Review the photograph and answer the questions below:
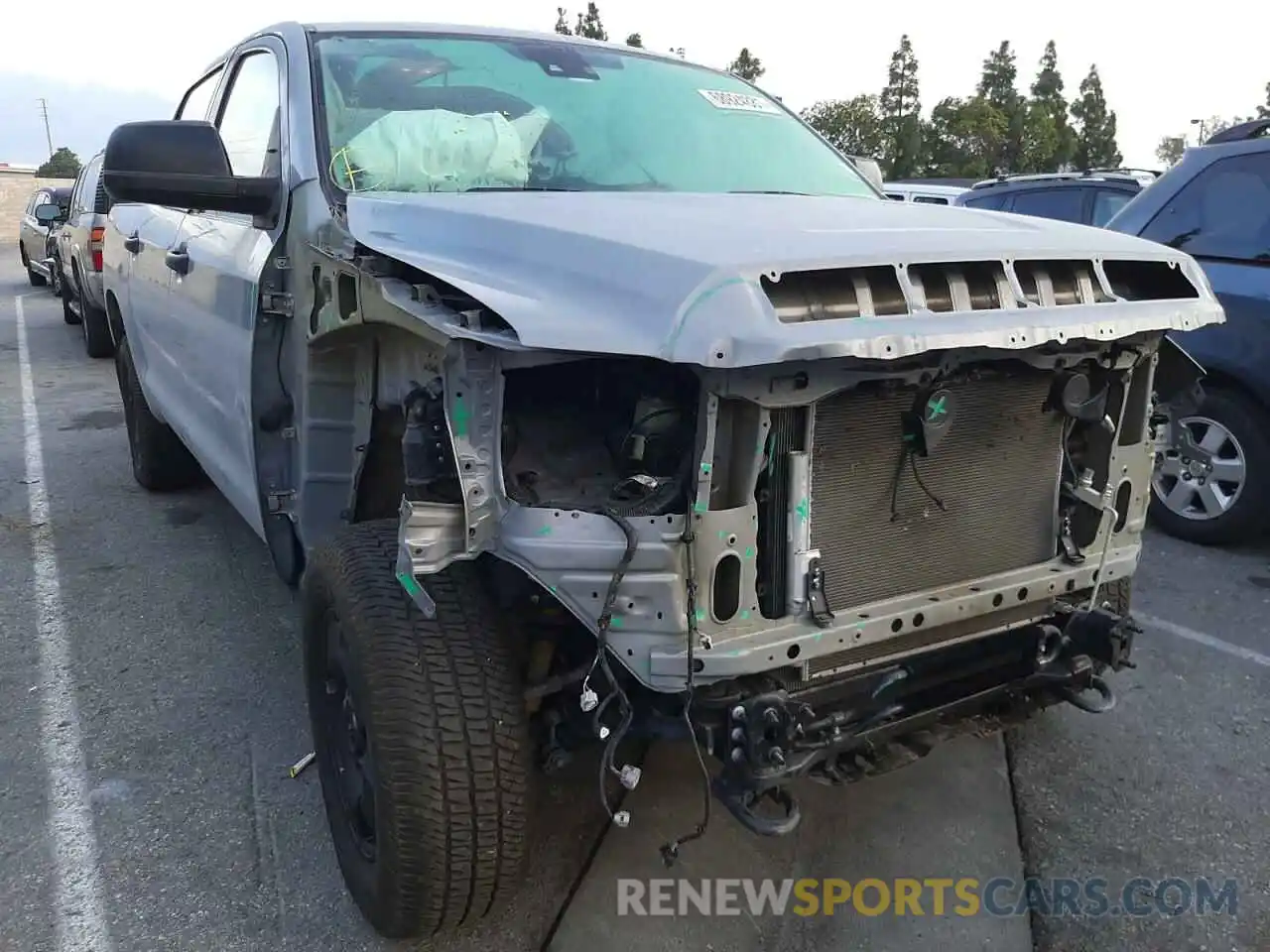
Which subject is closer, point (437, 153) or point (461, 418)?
point (461, 418)

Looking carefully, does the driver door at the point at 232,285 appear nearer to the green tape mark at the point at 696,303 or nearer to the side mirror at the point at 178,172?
the side mirror at the point at 178,172

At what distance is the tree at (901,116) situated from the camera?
44.8m

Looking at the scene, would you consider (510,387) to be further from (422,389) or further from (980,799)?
(980,799)

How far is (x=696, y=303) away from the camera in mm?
1779

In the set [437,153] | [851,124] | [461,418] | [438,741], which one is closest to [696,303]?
[461,418]

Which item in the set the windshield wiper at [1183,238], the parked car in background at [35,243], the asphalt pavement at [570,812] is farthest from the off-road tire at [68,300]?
the windshield wiper at [1183,238]

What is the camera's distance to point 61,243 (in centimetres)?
1249

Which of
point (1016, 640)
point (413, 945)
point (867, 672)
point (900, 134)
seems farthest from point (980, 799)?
point (900, 134)

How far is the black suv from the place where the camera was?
8.41 metres

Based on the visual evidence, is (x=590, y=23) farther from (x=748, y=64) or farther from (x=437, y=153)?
(x=437, y=153)

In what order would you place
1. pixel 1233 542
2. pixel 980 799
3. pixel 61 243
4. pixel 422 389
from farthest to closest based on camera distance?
pixel 61 243 → pixel 1233 542 → pixel 980 799 → pixel 422 389

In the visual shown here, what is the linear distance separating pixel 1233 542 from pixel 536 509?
14.1 ft

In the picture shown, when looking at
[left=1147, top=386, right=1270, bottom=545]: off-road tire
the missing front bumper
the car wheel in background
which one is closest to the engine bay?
the missing front bumper

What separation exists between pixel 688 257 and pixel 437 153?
1.34 meters
